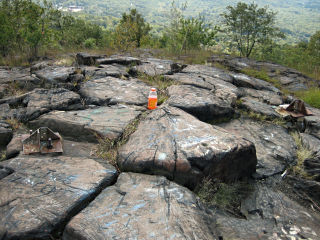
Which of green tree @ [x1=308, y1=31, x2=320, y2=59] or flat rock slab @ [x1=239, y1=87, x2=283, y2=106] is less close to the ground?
green tree @ [x1=308, y1=31, x2=320, y2=59]

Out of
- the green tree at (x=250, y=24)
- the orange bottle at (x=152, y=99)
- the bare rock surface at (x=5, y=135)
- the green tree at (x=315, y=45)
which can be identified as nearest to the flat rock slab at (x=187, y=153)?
the orange bottle at (x=152, y=99)

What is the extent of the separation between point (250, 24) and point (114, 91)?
1374 cm

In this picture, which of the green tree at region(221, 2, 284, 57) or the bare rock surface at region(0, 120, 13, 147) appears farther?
the green tree at region(221, 2, 284, 57)

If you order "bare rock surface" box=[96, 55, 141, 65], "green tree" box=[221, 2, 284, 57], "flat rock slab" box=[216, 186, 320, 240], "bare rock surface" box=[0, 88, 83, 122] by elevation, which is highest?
"green tree" box=[221, 2, 284, 57]

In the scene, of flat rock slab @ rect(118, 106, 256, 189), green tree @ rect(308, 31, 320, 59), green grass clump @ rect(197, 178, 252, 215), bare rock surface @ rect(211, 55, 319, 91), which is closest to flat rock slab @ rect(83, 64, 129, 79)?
flat rock slab @ rect(118, 106, 256, 189)

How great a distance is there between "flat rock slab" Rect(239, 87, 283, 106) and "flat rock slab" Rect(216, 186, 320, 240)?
2815 mm

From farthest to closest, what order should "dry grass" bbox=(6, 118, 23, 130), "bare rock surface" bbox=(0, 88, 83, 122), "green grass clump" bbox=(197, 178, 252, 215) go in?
1. "bare rock surface" bbox=(0, 88, 83, 122)
2. "dry grass" bbox=(6, 118, 23, 130)
3. "green grass clump" bbox=(197, 178, 252, 215)

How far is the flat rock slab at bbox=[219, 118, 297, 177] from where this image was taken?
8.92ft

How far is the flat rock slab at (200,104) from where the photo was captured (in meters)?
3.41

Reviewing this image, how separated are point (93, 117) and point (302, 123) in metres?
3.44

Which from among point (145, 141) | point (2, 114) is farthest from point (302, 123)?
point (2, 114)

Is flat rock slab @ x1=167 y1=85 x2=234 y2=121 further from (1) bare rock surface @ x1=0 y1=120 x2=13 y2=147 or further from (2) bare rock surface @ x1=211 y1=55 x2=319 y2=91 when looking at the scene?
(2) bare rock surface @ x1=211 y1=55 x2=319 y2=91

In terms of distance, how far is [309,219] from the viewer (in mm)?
2039

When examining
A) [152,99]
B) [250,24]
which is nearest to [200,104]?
[152,99]
